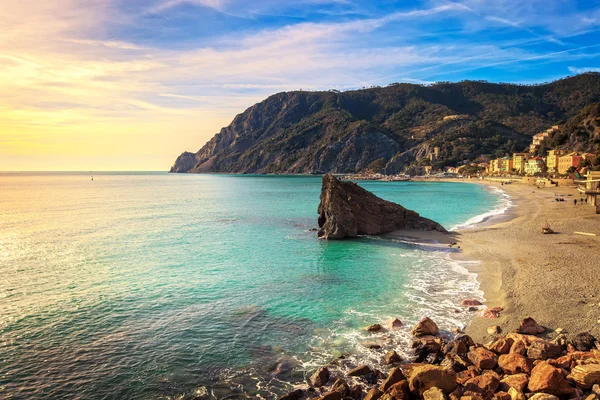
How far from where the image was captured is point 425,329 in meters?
13.0

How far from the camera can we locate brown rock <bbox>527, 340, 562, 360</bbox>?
10.2m

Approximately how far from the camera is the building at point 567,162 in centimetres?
10488

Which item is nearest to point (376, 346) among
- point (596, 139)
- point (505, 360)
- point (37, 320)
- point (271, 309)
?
point (505, 360)

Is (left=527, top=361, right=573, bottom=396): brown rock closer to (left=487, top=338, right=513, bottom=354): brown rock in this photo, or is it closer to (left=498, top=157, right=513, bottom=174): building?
(left=487, top=338, right=513, bottom=354): brown rock

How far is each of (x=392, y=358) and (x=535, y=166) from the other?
143802 millimetres

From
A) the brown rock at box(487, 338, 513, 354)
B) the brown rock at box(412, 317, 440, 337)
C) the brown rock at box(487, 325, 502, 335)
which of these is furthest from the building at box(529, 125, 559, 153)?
the brown rock at box(487, 338, 513, 354)

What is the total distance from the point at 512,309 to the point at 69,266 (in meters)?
23.9

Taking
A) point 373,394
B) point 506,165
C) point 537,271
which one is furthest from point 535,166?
point 373,394

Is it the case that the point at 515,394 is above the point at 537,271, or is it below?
above

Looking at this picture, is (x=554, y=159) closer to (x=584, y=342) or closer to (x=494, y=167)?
(x=494, y=167)

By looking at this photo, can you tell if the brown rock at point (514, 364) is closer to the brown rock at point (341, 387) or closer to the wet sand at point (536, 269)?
the wet sand at point (536, 269)

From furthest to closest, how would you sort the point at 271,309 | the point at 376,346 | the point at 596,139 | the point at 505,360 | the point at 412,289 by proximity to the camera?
the point at 596,139
the point at 412,289
the point at 271,309
the point at 376,346
the point at 505,360

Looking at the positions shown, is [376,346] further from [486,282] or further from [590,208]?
[590,208]

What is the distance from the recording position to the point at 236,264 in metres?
23.9
